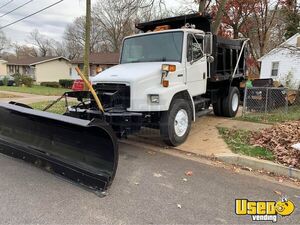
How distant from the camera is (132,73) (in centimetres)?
571

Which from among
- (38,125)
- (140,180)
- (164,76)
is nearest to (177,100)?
(164,76)

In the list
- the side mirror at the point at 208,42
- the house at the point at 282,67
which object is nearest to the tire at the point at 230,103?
the side mirror at the point at 208,42

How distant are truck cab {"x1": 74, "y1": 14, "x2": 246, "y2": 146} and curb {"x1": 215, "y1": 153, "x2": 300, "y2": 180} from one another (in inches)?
48.4

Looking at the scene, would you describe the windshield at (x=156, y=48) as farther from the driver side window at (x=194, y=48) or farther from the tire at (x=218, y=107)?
the tire at (x=218, y=107)

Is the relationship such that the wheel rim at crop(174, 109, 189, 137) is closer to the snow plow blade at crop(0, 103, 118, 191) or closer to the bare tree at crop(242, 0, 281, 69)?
the snow plow blade at crop(0, 103, 118, 191)

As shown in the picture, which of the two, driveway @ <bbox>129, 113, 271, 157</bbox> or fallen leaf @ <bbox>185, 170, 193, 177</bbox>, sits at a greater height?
driveway @ <bbox>129, 113, 271, 157</bbox>

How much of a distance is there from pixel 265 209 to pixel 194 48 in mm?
4370

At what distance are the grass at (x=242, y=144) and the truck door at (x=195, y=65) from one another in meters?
1.35

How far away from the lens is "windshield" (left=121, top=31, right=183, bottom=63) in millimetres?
6445

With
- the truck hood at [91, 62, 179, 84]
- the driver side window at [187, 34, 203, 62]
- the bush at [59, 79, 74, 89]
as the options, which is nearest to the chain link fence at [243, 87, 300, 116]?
the driver side window at [187, 34, 203, 62]

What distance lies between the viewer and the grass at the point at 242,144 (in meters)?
5.42

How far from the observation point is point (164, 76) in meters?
5.75

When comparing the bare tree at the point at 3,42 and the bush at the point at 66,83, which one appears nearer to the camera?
the bush at the point at 66,83

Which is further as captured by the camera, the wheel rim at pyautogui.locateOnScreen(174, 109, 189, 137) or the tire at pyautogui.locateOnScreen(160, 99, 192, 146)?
the wheel rim at pyautogui.locateOnScreen(174, 109, 189, 137)
